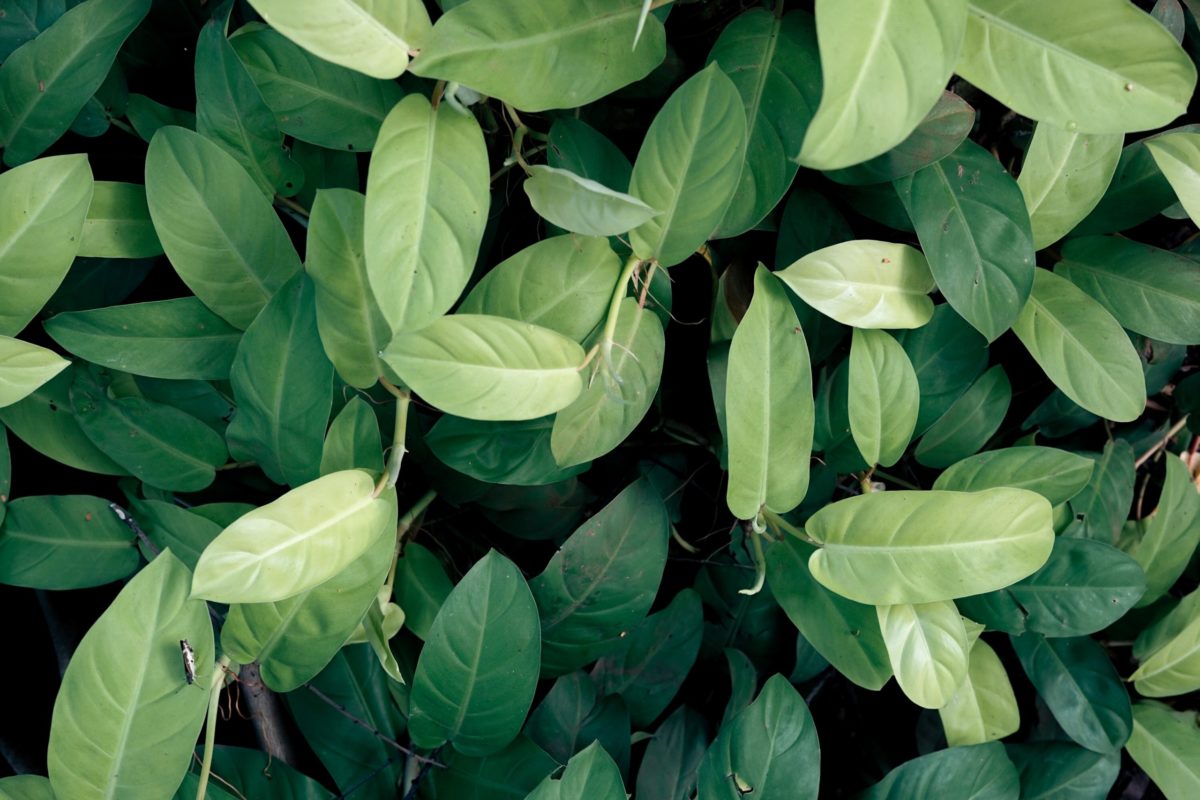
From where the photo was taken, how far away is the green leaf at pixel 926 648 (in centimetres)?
69

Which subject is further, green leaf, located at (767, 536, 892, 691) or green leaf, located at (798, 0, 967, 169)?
green leaf, located at (767, 536, 892, 691)

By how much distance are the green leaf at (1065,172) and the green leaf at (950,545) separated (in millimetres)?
245

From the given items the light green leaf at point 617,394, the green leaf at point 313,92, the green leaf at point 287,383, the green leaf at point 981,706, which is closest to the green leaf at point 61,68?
the green leaf at point 313,92

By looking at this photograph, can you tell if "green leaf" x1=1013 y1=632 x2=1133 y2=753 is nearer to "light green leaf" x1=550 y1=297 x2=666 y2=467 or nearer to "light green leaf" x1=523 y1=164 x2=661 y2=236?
"light green leaf" x1=550 y1=297 x2=666 y2=467

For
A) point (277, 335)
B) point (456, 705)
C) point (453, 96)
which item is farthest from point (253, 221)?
point (456, 705)

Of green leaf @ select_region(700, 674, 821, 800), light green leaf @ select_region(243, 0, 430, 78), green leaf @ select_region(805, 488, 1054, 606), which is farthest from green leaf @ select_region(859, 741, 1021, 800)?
light green leaf @ select_region(243, 0, 430, 78)

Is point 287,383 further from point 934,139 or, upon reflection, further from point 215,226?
point 934,139

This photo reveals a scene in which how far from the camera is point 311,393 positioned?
0.69 meters

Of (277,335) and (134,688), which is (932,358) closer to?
(277,335)

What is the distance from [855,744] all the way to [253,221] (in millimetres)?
870

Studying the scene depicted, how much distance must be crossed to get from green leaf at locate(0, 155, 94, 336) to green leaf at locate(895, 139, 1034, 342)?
0.67 metres

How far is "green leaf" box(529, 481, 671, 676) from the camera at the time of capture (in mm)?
777

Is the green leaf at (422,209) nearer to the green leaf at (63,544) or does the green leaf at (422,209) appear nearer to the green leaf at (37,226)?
the green leaf at (37,226)

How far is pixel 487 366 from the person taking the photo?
0.59 metres
